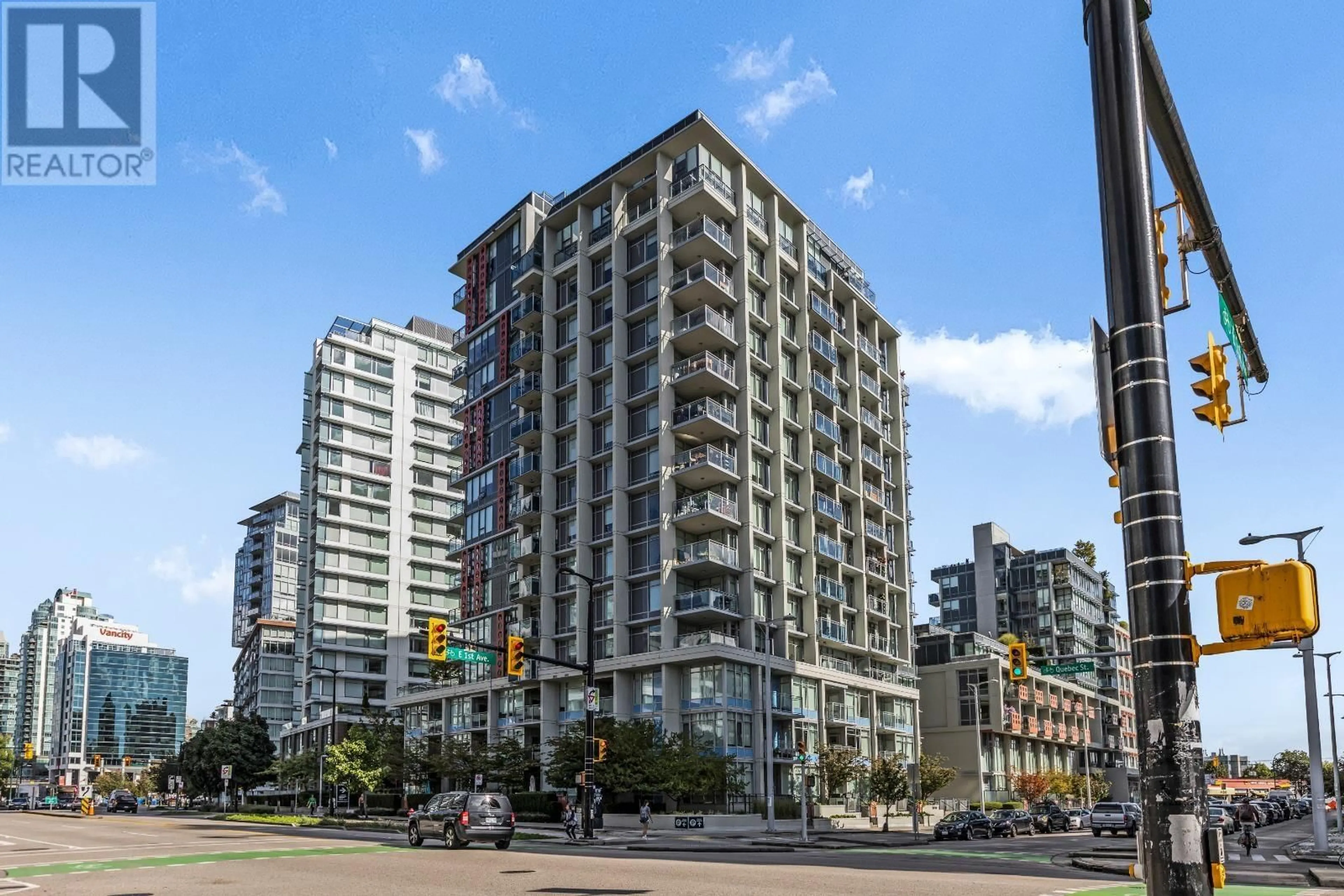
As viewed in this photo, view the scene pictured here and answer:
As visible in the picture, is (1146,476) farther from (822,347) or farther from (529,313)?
(822,347)

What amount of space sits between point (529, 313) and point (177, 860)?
177 ft

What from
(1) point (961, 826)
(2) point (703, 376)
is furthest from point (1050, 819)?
(2) point (703, 376)

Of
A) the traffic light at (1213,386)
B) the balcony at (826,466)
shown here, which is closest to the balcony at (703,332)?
the balcony at (826,466)

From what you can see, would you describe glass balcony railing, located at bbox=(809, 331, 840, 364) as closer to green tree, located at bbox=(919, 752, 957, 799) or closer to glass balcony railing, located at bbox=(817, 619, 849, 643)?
glass balcony railing, located at bbox=(817, 619, 849, 643)

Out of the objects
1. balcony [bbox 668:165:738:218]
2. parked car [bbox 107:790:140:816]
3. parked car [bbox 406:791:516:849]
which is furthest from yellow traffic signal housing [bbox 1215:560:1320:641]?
parked car [bbox 107:790:140:816]

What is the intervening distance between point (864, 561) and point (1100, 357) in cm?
7619

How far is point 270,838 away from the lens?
40344 millimetres

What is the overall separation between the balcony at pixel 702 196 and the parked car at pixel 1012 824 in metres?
39.7

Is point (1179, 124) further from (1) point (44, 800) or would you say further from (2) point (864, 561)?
(1) point (44, 800)

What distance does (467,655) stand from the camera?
45.4 m

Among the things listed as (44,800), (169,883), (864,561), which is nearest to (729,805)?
(864,561)

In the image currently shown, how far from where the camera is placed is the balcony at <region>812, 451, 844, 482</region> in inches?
→ 3088

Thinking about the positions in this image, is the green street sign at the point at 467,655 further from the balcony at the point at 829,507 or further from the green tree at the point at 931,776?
the balcony at the point at 829,507

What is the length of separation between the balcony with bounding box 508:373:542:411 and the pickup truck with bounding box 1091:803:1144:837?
4274cm
